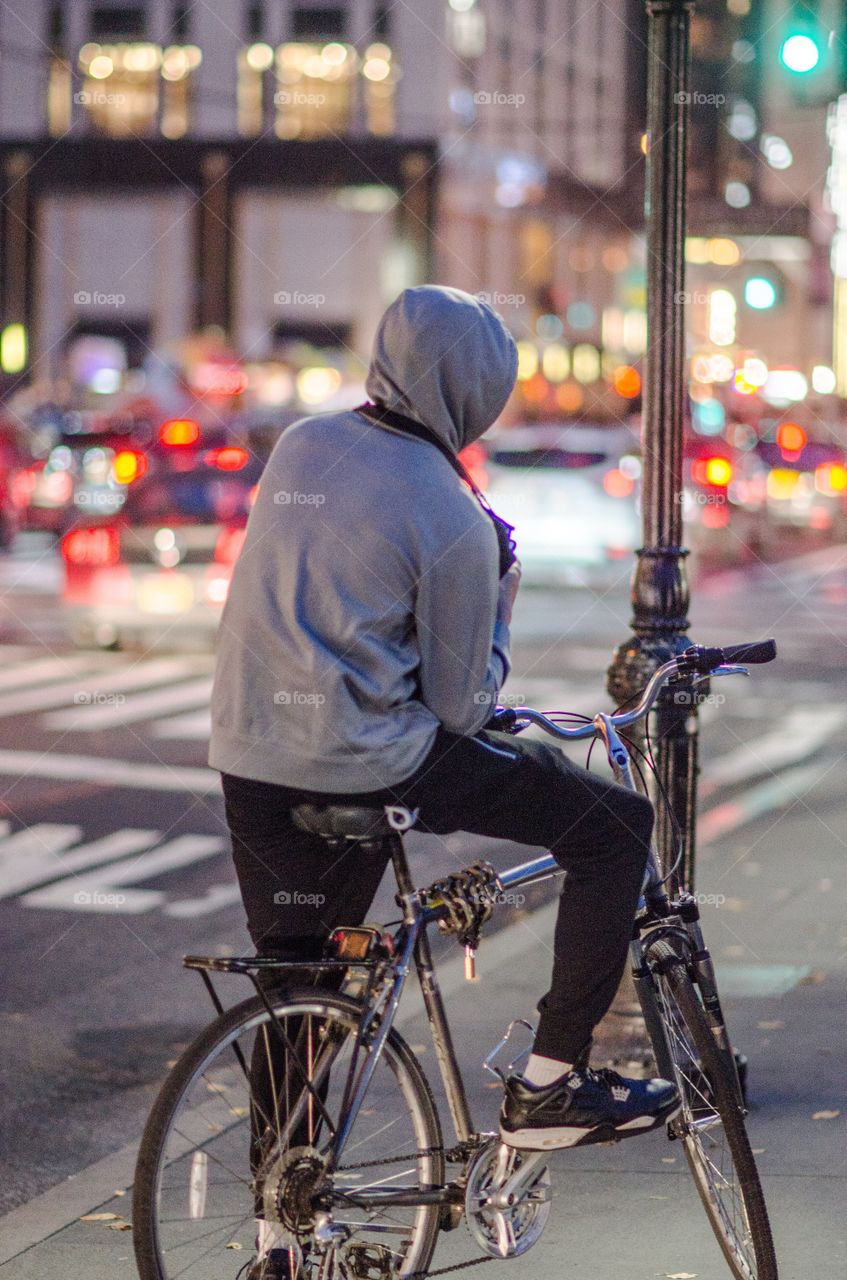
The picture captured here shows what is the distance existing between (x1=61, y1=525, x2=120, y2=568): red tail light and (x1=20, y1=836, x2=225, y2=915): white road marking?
6892 mm

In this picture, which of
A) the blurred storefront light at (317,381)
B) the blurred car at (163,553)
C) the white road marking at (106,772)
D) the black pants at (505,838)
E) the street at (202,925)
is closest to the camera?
the black pants at (505,838)

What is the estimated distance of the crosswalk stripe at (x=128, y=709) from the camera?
43.4 feet

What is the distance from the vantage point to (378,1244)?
3801mm

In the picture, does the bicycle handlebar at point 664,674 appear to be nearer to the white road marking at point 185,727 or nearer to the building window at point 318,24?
the white road marking at point 185,727

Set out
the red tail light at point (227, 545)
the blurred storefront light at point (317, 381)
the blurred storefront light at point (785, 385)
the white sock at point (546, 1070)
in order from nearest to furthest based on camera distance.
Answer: the white sock at point (546, 1070)
the red tail light at point (227, 545)
the blurred storefront light at point (317, 381)
the blurred storefront light at point (785, 385)

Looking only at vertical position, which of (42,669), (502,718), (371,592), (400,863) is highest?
(371,592)

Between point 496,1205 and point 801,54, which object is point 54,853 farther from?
point 801,54

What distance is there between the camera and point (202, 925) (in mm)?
8148

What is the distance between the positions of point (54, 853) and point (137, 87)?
52.9 meters

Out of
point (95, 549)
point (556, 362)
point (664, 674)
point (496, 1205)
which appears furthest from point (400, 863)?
point (556, 362)

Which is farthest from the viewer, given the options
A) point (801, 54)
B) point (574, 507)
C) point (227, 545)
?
point (574, 507)

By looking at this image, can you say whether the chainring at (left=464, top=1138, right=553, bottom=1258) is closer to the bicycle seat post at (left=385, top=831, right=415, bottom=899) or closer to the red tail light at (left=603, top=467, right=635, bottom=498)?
the bicycle seat post at (left=385, top=831, right=415, bottom=899)

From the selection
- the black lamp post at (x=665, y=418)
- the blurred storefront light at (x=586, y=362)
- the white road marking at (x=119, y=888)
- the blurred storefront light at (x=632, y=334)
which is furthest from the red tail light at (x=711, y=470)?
the blurred storefront light at (x=632, y=334)

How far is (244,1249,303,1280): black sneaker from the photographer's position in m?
3.69
